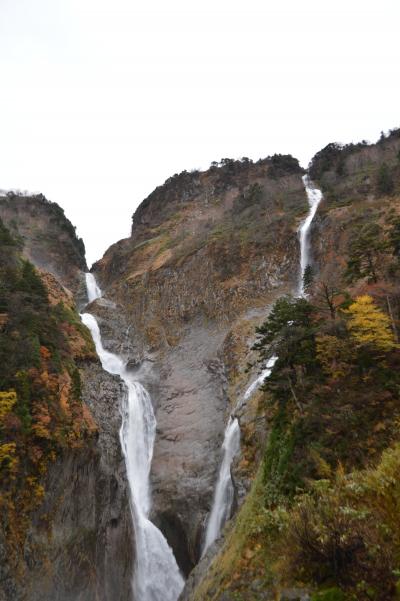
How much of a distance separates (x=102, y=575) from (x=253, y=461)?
8.27 metres

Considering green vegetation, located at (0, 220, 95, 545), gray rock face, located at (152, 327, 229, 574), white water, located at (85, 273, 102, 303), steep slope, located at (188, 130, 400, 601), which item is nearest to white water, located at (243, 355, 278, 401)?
gray rock face, located at (152, 327, 229, 574)

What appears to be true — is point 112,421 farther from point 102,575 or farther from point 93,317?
point 93,317

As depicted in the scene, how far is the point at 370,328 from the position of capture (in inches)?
499

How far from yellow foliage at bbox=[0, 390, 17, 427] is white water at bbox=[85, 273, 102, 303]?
150 feet

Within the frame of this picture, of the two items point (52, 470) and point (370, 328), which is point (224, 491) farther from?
point (370, 328)

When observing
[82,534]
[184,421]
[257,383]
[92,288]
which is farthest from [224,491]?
[92,288]

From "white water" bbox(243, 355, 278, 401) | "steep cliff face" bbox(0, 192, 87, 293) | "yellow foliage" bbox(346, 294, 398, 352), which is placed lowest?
"white water" bbox(243, 355, 278, 401)

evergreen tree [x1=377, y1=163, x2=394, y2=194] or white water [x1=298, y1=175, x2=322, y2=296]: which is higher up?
evergreen tree [x1=377, y1=163, x2=394, y2=194]

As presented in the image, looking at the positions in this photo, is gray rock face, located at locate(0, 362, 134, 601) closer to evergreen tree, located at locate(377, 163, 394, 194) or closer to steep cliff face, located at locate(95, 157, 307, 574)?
steep cliff face, located at locate(95, 157, 307, 574)

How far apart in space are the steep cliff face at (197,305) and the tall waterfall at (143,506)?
59 centimetres

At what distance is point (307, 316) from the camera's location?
15.4 metres

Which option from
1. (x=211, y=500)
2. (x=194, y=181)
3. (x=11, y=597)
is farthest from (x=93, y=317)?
(x=194, y=181)

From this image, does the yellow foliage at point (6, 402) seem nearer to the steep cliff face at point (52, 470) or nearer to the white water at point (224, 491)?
the steep cliff face at point (52, 470)

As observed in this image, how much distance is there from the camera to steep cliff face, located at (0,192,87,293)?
63.2 m
